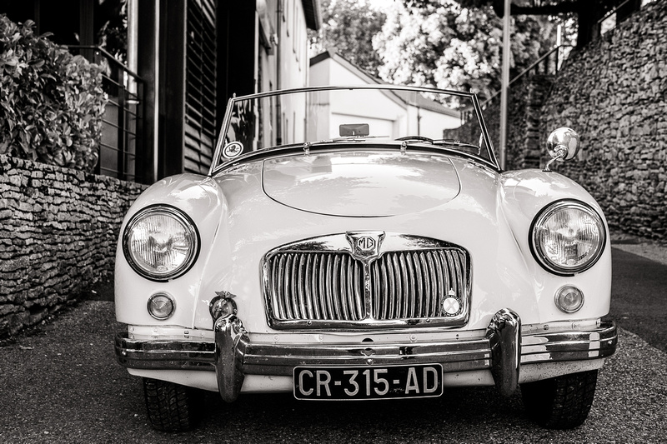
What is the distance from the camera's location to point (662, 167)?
10453 mm

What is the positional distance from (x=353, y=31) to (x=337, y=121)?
140 feet

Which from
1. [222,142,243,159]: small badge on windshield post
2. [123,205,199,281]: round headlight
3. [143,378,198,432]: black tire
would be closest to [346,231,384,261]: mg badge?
[123,205,199,281]: round headlight

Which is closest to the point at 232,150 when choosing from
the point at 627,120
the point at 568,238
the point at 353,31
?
the point at 568,238

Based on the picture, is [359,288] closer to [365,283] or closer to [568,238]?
[365,283]

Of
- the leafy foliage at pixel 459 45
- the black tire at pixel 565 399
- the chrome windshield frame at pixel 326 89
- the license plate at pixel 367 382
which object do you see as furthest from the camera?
the leafy foliage at pixel 459 45

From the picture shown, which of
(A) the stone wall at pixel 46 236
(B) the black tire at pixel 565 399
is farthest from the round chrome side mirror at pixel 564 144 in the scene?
(A) the stone wall at pixel 46 236

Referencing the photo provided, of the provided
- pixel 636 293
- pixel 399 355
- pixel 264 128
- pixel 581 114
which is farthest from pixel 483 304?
pixel 581 114

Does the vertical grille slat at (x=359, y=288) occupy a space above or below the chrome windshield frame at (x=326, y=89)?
below

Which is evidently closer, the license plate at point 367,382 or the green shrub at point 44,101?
the license plate at point 367,382

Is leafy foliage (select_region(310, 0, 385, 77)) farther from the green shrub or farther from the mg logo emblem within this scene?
the mg logo emblem

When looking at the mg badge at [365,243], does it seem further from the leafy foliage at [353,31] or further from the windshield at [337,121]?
the leafy foliage at [353,31]

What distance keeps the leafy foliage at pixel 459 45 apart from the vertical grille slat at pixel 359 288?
83.7 ft

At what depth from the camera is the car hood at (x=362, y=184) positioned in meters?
2.81

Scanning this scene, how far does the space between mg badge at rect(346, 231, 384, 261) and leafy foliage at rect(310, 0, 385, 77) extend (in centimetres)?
4283
